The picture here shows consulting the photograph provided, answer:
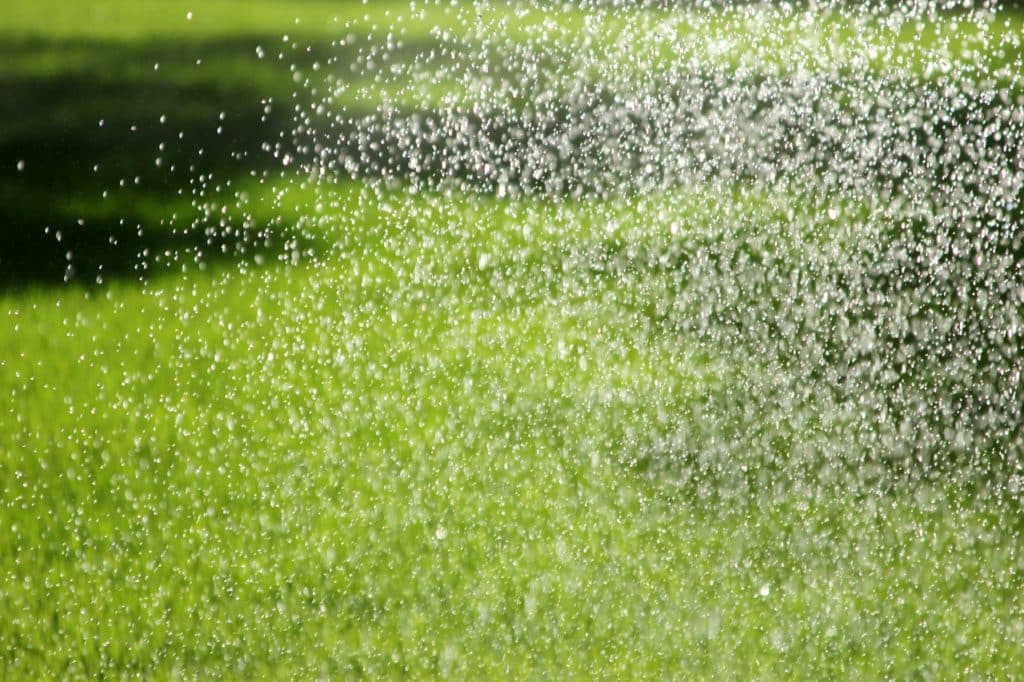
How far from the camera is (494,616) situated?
0.92 m

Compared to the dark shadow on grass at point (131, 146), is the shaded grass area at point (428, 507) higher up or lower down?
lower down

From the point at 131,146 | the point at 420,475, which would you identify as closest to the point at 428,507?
the point at 420,475

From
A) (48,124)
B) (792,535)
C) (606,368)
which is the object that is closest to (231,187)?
(48,124)

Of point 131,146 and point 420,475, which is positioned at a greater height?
point 131,146

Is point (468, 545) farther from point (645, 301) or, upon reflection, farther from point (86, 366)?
point (86, 366)

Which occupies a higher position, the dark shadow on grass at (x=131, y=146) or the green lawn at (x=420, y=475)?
the dark shadow on grass at (x=131, y=146)

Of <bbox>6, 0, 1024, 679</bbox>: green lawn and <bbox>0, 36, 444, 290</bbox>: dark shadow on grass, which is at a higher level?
<bbox>0, 36, 444, 290</bbox>: dark shadow on grass

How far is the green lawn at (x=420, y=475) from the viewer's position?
0.92 meters

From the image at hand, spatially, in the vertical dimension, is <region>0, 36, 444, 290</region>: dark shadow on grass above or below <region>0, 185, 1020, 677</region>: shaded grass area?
above

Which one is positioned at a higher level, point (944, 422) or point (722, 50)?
point (722, 50)

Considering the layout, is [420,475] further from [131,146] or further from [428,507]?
[131,146]

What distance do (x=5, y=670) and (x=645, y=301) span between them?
599 millimetres

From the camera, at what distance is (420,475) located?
37.1 inches

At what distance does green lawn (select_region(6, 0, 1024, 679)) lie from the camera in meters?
0.92
